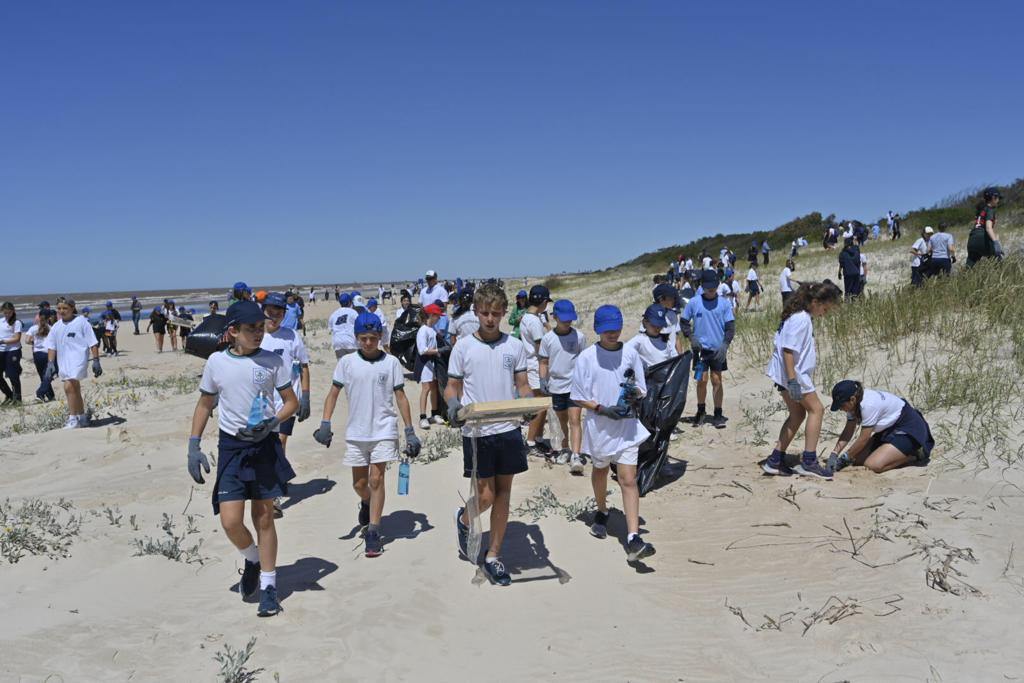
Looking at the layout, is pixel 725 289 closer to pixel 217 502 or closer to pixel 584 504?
pixel 584 504

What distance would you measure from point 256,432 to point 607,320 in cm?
251

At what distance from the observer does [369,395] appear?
523 centimetres

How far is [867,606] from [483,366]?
9.09ft

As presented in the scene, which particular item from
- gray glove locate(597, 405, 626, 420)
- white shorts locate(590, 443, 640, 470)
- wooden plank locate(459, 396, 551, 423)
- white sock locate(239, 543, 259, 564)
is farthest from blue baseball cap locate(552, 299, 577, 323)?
white sock locate(239, 543, 259, 564)

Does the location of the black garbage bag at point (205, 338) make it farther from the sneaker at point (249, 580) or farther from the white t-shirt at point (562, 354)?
the sneaker at point (249, 580)

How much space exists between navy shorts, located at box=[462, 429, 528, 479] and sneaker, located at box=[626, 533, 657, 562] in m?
1.00

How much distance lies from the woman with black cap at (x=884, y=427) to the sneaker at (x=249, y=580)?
15.9 feet

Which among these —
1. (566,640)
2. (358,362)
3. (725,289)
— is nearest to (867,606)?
(566,640)

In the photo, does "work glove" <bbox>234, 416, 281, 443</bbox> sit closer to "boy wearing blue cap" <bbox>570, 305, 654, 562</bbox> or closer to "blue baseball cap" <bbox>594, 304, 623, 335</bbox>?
"boy wearing blue cap" <bbox>570, 305, 654, 562</bbox>

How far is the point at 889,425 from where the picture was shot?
6293 mm

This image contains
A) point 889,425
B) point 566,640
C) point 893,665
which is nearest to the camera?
point 893,665

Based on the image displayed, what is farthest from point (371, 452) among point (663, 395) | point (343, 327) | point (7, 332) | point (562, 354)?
point (7, 332)

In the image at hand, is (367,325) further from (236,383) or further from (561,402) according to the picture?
(561,402)

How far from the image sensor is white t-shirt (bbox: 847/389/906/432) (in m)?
6.25
